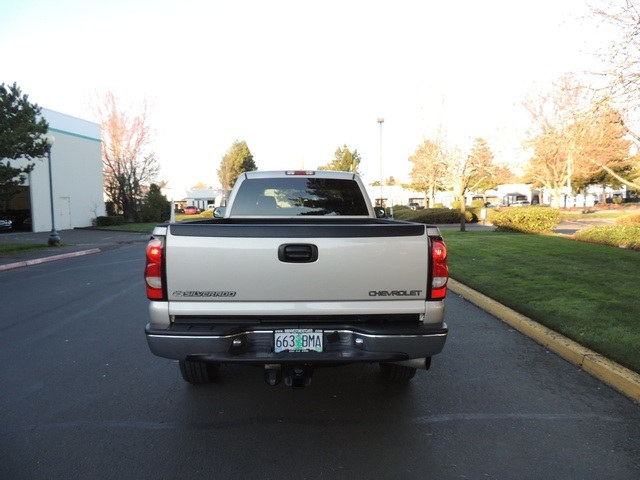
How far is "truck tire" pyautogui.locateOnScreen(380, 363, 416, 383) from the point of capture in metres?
4.17

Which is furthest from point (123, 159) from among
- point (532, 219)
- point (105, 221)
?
point (532, 219)

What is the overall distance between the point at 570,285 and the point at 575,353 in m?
3.67

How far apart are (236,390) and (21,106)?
16986 mm

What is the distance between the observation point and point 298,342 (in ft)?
10.8

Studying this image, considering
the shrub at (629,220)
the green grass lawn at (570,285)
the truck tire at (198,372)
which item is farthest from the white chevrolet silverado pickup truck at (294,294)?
the shrub at (629,220)

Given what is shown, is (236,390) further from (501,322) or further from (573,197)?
(573,197)

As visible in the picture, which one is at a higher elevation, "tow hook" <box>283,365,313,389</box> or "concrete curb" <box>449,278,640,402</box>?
"tow hook" <box>283,365,313,389</box>

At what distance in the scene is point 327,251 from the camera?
329 cm

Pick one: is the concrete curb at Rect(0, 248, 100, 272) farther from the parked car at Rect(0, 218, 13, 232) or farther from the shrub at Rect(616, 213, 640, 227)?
the shrub at Rect(616, 213, 640, 227)

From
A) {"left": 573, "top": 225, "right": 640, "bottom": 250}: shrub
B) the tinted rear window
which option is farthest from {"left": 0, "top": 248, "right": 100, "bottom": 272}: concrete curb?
{"left": 573, "top": 225, "right": 640, "bottom": 250}: shrub

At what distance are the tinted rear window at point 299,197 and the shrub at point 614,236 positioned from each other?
11.2 m

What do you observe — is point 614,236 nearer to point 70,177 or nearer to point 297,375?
point 297,375

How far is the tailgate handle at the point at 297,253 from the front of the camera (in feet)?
10.8

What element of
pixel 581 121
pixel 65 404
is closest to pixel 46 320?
pixel 65 404
